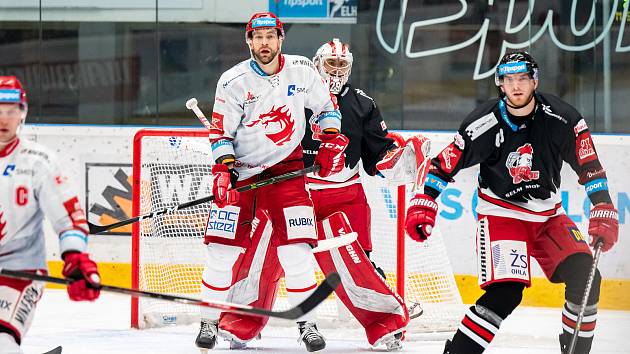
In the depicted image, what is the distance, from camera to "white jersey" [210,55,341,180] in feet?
15.4

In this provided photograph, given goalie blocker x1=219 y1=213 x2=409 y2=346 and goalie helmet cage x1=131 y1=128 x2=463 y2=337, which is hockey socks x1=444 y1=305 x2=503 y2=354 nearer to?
goalie blocker x1=219 y1=213 x2=409 y2=346

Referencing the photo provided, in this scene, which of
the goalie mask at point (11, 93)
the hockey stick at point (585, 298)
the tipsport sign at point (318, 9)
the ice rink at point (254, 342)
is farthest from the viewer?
the tipsport sign at point (318, 9)

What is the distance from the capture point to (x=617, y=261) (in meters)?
6.25

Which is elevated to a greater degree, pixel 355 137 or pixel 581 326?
pixel 355 137

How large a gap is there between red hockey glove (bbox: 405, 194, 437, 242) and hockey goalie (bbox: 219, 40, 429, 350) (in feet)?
2.92

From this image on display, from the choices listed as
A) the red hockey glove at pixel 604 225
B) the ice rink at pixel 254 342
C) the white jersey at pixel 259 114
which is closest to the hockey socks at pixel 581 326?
the red hockey glove at pixel 604 225

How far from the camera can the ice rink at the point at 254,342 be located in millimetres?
5090

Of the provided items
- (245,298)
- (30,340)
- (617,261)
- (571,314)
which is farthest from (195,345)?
(617,261)

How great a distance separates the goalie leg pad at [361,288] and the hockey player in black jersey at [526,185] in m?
0.89

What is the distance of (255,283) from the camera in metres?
5.08

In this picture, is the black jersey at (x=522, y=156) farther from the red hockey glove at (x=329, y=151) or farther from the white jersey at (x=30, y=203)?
the white jersey at (x=30, y=203)

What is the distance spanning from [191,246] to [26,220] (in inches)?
92.6

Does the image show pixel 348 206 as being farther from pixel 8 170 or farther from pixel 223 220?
pixel 8 170

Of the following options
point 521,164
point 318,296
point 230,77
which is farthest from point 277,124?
point 318,296
